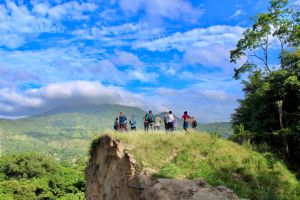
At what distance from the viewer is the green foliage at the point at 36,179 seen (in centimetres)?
5744

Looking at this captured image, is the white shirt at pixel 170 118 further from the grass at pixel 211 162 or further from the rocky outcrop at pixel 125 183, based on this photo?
the rocky outcrop at pixel 125 183

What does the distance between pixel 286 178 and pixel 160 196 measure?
10.2m

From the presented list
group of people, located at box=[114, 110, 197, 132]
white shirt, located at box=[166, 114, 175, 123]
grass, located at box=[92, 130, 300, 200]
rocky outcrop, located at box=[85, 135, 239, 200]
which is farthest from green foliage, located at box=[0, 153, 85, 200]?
grass, located at box=[92, 130, 300, 200]

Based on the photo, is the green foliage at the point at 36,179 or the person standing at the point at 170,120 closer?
the person standing at the point at 170,120

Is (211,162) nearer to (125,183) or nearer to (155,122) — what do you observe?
(125,183)

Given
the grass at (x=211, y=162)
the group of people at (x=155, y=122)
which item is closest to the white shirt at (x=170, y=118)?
the group of people at (x=155, y=122)

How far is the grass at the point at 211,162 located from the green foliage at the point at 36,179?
37868 millimetres

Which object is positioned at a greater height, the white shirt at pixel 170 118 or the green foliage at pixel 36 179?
the white shirt at pixel 170 118

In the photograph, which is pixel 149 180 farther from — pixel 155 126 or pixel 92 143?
pixel 155 126

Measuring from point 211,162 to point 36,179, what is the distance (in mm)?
53173

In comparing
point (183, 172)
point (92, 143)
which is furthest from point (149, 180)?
point (92, 143)

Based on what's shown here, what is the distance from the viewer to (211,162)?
20484mm

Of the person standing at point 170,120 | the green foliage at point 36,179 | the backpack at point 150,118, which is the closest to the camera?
the person standing at point 170,120

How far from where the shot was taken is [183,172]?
1909cm
